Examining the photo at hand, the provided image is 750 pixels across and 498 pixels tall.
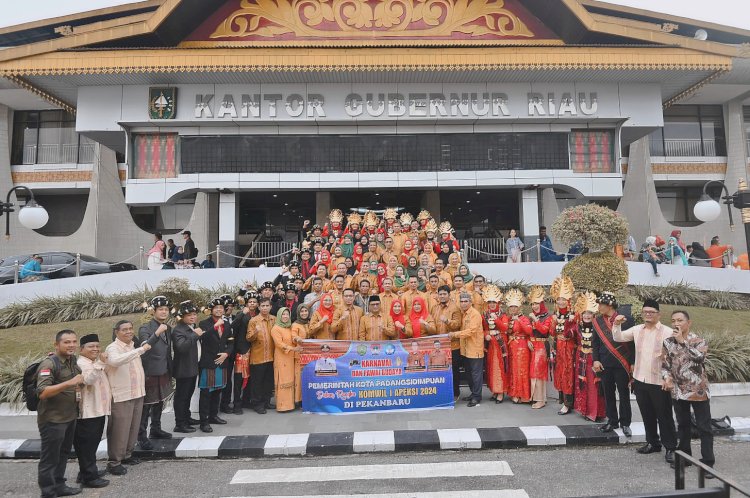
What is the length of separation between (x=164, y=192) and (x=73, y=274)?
3.97 metres

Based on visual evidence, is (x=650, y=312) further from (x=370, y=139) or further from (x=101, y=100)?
(x=101, y=100)

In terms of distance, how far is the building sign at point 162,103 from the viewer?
16.0m

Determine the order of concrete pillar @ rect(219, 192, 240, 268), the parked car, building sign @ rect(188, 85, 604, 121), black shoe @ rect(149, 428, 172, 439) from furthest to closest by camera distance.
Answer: concrete pillar @ rect(219, 192, 240, 268) < building sign @ rect(188, 85, 604, 121) < the parked car < black shoe @ rect(149, 428, 172, 439)

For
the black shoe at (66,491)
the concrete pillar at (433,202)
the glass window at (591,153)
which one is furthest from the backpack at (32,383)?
the concrete pillar at (433,202)

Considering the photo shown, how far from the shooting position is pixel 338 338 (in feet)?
24.9

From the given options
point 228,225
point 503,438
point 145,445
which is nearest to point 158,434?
point 145,445

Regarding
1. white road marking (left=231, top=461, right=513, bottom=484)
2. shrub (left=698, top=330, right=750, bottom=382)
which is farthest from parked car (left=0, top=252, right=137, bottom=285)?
shrub (left=698, top=330, right=750, bottom=382)

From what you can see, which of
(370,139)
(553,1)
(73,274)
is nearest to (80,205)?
(73,274)

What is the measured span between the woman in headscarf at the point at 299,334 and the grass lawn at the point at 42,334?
498 centimetres

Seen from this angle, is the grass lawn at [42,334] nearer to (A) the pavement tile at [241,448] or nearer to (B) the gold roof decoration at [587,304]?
(A) the pavement tile at [241,448]

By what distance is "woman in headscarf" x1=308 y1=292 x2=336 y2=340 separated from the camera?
729cm

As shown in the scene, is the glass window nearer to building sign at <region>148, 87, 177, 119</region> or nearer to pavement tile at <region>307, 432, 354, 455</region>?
building sign at <region>148, 87, 177, 119</region>

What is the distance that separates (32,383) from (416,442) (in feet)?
13.6

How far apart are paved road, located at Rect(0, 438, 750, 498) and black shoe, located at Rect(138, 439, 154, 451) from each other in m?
0.23
